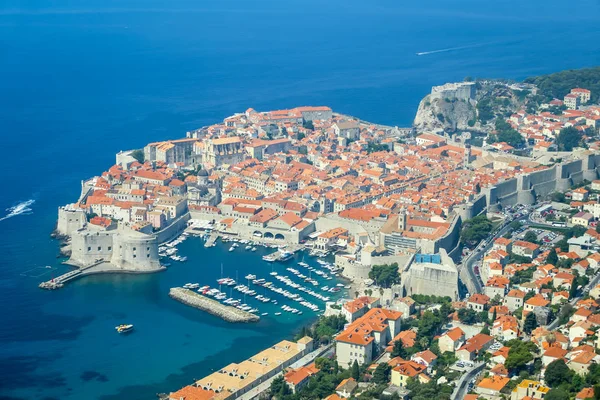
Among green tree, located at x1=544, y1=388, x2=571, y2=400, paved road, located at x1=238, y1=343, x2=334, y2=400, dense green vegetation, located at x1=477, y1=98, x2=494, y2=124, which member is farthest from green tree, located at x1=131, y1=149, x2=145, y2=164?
green tree, located at x1=544, y1=388, x2=571, y2=400

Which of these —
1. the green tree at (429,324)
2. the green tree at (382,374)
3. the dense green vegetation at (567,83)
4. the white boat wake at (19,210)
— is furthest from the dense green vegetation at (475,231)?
the dense green vegetation at (567,83)

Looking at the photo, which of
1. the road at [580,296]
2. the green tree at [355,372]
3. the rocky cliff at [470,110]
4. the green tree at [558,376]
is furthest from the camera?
the rocky cliff at [470,110]

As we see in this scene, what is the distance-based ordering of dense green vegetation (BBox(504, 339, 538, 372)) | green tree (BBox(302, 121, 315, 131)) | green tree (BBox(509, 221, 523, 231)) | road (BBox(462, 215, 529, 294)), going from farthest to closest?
1. green tree (BBox(302, 121, 315, 131))
2. green tree (BBox(509, 221, 523, 231))
3. road (BBox(462, 215, 529, 294))
4. dense green vegetation (BBox(504, 339, 538, 372))

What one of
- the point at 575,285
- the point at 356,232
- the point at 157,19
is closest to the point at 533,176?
the point at 356,232

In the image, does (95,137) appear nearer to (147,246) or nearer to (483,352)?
(147,246)

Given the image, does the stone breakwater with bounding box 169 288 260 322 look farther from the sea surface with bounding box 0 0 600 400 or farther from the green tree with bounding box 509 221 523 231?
the green tree with bounding box 509 221 523 231

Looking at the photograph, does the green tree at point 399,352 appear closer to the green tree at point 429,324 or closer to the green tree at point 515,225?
the green tree at point 429,324
